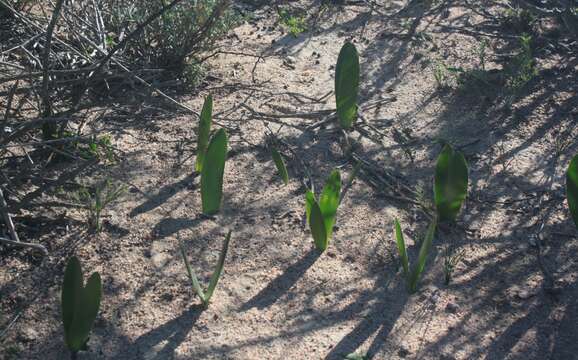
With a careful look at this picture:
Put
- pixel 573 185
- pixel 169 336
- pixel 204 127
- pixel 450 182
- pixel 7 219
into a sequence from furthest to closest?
1. pixel 204 127
2. pixel 450 182
3. pixel 573 185
4. pixel 7 219
5. pixel 169 336

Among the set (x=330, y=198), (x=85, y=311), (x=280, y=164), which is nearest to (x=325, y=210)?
(x=330, y=198)

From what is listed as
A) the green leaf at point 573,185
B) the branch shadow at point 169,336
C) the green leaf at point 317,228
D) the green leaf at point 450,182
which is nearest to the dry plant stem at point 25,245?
the branch shadow at point 169,336

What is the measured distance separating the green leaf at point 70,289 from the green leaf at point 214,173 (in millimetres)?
745

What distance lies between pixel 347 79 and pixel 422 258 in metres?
1.14

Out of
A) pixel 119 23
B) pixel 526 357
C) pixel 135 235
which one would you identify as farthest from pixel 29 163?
pixel 526 357

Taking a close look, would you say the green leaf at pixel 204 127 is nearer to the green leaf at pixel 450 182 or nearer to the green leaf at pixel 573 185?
the green leaf at pixel 450 182

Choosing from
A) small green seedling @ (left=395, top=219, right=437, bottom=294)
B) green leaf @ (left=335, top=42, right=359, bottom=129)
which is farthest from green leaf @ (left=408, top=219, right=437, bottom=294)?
green leaf @ (left=335, top=42, right=359, bottom=129)

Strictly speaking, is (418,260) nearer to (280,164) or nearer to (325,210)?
(325,210)

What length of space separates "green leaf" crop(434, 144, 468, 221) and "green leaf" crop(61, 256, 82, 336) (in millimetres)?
1422

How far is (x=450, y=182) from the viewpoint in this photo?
277 centimetres

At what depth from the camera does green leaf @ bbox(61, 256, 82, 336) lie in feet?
6.70

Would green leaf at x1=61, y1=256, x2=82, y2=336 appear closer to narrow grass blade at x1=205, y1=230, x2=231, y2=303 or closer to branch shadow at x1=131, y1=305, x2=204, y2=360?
branch shadow at x1=131, y1=305, x2=204, y2=360

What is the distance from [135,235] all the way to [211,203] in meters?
0.32

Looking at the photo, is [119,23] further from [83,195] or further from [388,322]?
[388,322]
